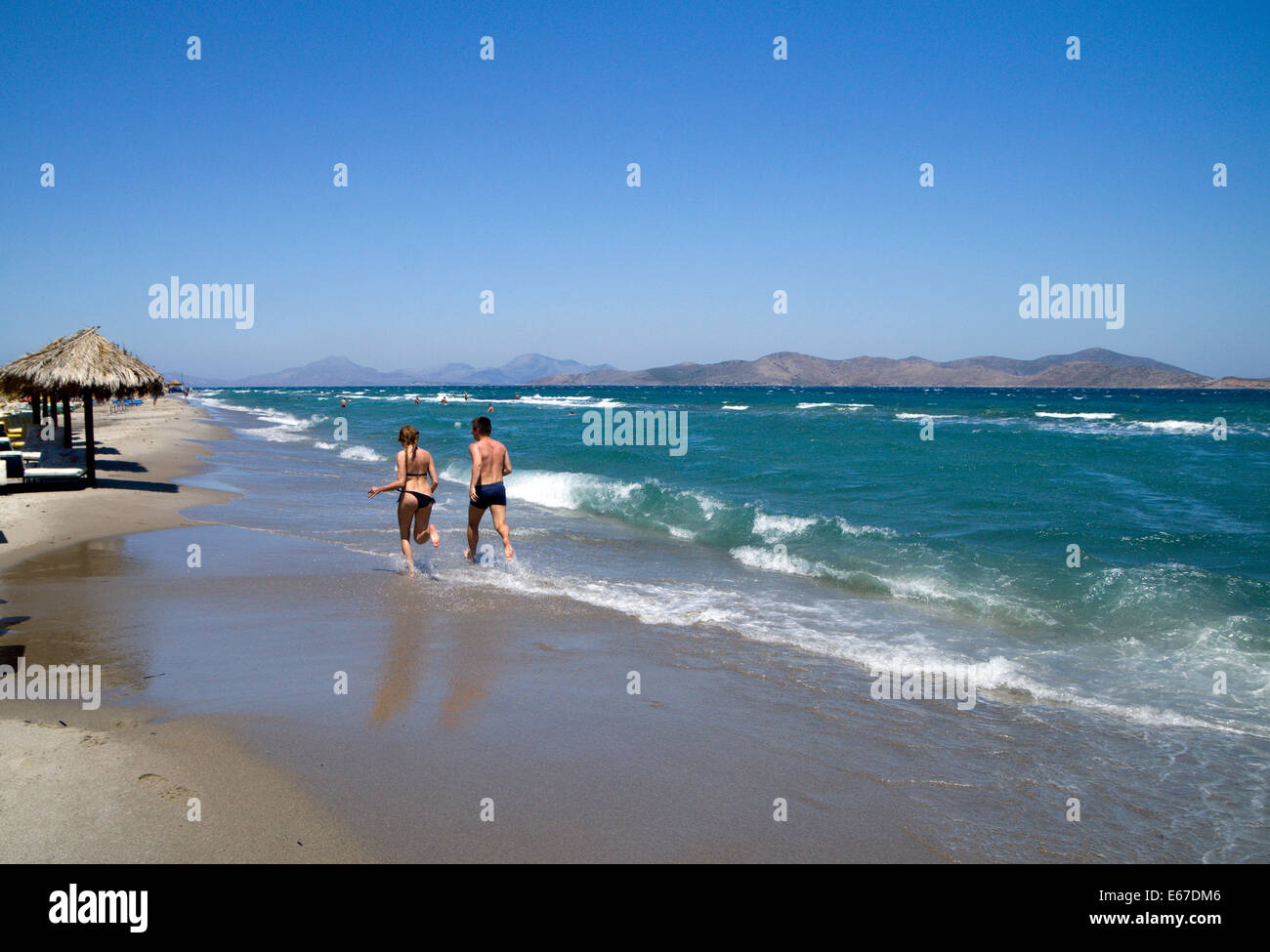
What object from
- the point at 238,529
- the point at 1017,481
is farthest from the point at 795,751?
the point at 1017,481

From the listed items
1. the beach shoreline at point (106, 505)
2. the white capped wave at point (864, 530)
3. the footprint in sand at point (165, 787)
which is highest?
the beach shoreline at point (106, 505)

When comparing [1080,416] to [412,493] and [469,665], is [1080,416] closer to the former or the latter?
[412,493]

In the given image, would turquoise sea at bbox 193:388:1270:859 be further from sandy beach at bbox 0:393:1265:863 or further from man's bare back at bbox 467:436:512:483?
man's bare back at bbox 467:436:512:483

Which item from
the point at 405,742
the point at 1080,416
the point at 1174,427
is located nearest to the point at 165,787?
the point at 405,742

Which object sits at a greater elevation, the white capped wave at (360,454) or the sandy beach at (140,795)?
the white capped wave at (360,454)

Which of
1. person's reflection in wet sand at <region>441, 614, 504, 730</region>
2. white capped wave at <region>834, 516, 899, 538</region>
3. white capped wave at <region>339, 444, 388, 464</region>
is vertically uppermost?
white capped wave at <region>339, 444, 388, 464</region>

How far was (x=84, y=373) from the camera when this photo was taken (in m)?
13.2

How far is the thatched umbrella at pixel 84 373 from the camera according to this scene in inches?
518

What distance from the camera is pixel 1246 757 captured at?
456 centimetres

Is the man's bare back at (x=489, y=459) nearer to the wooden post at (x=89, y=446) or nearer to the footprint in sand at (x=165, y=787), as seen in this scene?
the footprint in sand at (x=165, y=787)

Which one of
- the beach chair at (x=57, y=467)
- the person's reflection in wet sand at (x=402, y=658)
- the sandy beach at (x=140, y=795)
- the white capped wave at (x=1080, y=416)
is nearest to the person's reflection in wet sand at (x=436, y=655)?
the person's reflection in wet sand at (x=402, y=658)

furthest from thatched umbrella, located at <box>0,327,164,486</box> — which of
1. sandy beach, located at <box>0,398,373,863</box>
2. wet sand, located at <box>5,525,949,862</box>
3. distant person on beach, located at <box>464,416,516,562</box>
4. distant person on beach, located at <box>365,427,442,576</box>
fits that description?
sandy beach, located at <box>0,398,373,863</box>

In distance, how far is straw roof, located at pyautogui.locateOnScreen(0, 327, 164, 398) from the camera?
13.2m
